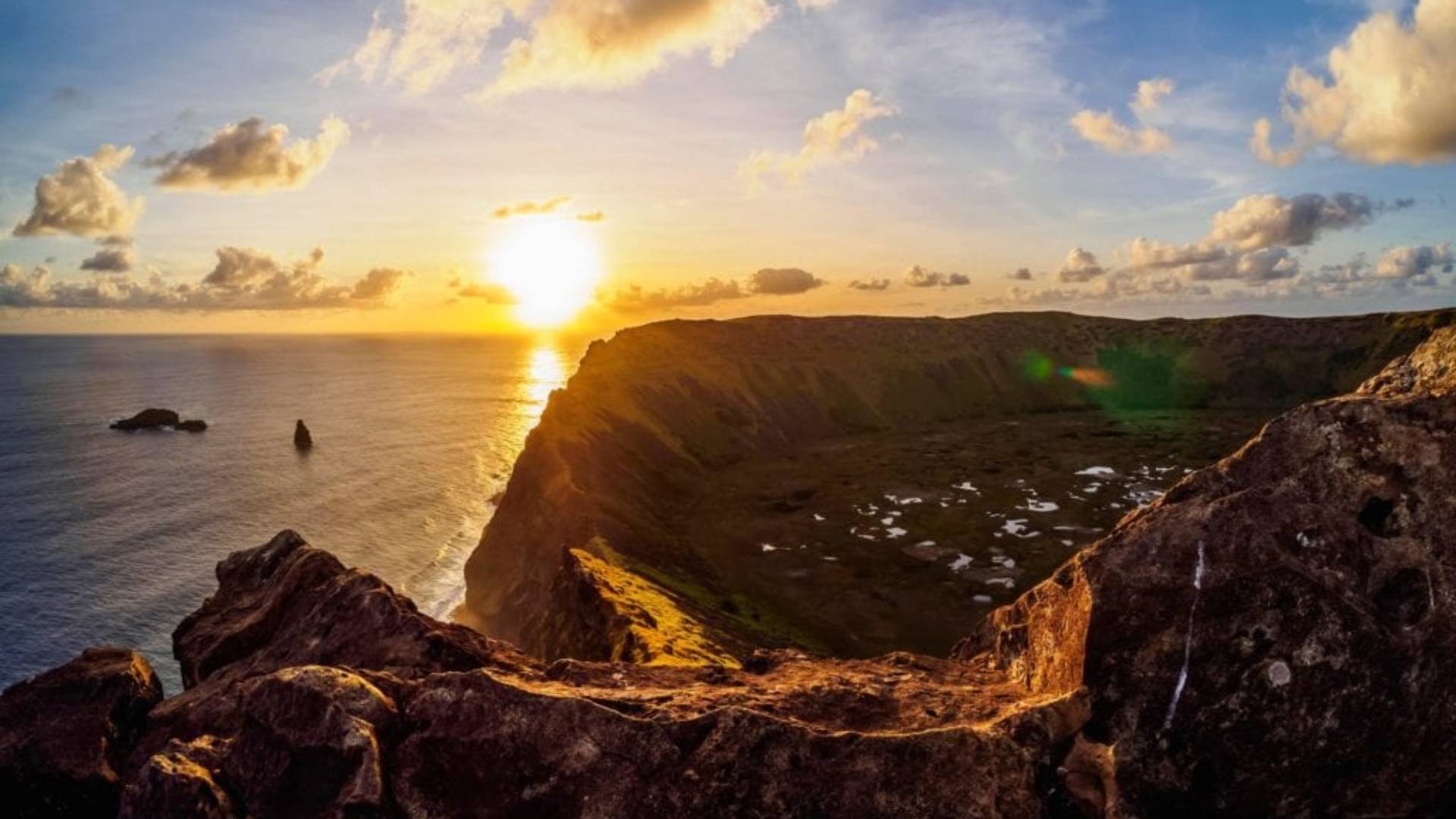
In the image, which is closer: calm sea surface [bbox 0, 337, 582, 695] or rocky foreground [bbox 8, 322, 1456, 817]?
rocky foreground [bbox 8, 322, 1456, 817]

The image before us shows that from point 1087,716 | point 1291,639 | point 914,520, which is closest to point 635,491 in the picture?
point 914,520

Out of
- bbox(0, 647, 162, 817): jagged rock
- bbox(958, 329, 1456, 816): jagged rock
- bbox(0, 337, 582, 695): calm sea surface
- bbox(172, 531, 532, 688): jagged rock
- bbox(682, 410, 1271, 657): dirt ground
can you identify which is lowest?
bbox(0, 337, 582, 695): calm sea surface

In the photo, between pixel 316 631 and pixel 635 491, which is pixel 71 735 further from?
pixel 635 491

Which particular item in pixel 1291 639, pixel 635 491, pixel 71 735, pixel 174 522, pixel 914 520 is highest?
pixel 1291 639

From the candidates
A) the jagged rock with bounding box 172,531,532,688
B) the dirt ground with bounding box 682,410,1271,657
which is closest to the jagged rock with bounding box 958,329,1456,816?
the jagged rock with bounding box 172,531,532,688

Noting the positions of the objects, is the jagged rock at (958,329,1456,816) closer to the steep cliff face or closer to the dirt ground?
the steep cliff face

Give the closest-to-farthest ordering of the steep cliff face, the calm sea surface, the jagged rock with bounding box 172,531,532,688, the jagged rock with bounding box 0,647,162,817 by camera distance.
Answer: the jagged rock with bounding box 0,647,162,817 → the jagged rock with bounding box 172,531,532,688 → the steep cliff face → the calm sea surface

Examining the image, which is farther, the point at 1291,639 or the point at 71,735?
the point at 71,735
